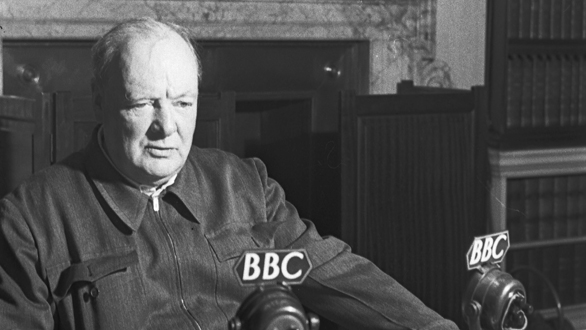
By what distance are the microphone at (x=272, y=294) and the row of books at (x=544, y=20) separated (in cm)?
227

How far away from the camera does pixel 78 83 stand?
279 centimetres

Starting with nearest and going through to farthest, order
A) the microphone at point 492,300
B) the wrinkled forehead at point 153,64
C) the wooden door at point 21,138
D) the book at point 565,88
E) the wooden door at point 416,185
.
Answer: the microphone at point 492,300
the wrinkled forehead at point 153,64
the wooden door at point 21,138
the wooden door at point 416,185
the book at point 565,88

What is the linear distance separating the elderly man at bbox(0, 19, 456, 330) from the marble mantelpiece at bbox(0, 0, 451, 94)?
3.98 ft

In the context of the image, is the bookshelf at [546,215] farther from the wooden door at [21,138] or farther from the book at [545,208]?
the wooden door at [21,138]

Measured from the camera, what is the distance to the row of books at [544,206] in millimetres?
3410

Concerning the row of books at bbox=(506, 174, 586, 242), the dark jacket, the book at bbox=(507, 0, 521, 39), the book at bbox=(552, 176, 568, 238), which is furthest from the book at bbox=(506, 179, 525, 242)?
the dark jacket

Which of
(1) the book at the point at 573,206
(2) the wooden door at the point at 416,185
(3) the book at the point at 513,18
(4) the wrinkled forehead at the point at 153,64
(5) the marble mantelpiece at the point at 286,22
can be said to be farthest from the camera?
(1) the book at the point at 573,206

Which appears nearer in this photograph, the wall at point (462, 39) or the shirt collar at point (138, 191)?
the shirt collar at point (138, 191)

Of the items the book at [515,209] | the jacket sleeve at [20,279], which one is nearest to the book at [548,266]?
the book at [515,209]

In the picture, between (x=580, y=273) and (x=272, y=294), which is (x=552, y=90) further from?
(x=272, y=294)

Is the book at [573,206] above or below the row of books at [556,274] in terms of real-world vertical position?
above

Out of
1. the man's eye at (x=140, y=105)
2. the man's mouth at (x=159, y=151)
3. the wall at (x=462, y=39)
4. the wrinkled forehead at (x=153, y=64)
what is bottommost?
the man's mouth at (x=159, y=151)

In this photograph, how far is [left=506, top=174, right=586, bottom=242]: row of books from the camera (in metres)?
3.41

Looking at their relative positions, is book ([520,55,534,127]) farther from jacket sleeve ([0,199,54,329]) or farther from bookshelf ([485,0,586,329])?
jacket sleeve ([0,199,54,329])
